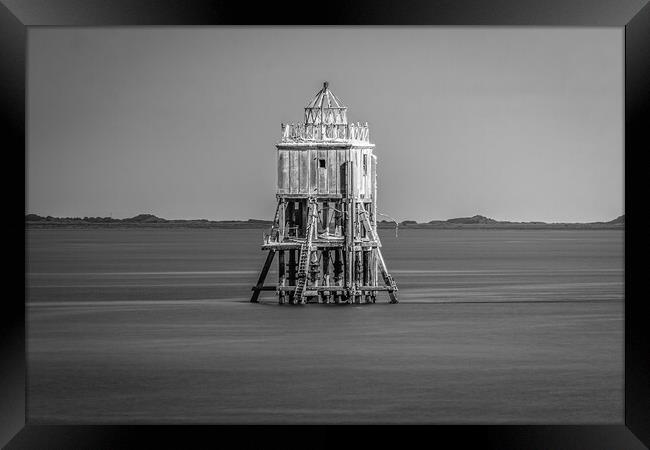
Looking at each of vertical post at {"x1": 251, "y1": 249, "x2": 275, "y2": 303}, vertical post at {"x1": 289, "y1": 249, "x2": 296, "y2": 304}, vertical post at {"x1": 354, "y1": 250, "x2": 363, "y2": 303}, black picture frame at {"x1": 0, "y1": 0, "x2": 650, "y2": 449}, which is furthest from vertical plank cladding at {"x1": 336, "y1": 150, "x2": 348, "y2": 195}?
black picture frame at {"x1": 0, "y1": 0, "x2": 650, "y2": 449}

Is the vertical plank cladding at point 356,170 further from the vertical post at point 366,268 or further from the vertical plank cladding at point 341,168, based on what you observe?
the vertical post at point 366,268

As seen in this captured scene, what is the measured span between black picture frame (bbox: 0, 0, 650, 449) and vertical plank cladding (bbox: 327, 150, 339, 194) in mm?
29400

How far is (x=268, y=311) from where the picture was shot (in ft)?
170

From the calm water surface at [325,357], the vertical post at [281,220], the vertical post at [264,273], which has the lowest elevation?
the calm water surface at [325,357]

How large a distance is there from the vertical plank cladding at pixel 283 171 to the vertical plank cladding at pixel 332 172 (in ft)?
4.53

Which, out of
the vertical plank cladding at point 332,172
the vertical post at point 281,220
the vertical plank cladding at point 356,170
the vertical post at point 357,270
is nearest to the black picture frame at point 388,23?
the vertical plank cladding at point 332,172

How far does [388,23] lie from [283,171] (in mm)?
30489

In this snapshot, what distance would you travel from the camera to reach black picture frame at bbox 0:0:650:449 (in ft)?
50.3

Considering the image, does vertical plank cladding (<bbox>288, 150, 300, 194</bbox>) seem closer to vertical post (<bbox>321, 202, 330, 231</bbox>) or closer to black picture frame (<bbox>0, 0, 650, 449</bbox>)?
vertical post (<bbox>321, 202, 330, 231</bbox>)

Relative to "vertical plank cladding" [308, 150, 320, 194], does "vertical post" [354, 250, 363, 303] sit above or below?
below

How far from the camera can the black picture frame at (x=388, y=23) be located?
50.3ft
